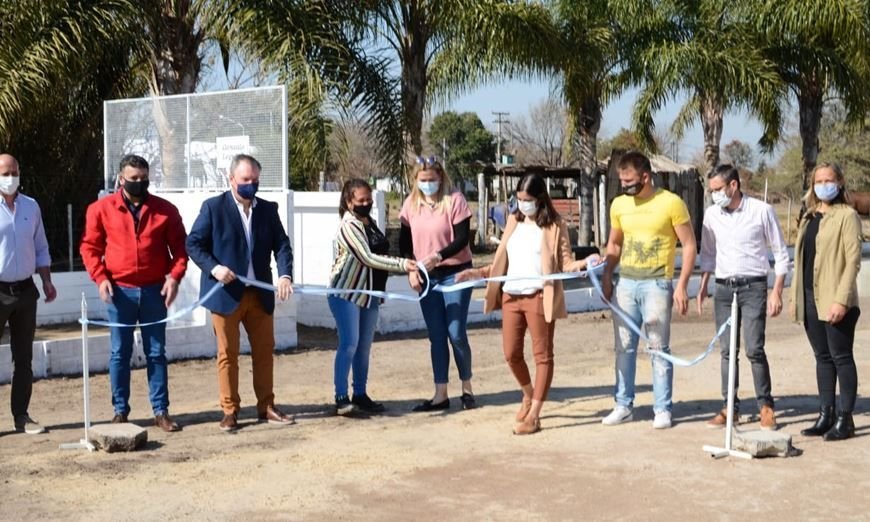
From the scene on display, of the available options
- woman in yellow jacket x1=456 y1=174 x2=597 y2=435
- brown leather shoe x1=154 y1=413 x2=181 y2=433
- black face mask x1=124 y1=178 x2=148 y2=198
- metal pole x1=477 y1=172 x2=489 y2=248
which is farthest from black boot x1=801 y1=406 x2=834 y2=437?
metal pole x1=477 y1=172 x2=489 y2=248

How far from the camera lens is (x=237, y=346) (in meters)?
8.01

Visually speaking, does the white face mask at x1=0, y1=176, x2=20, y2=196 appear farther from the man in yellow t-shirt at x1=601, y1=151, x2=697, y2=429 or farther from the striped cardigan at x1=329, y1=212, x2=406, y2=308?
the man in yellow t-shirt at x1=601, y1=151, x2=697, y2=429

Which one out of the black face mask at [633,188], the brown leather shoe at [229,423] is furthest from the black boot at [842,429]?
the brown leather shoe at [229,423]

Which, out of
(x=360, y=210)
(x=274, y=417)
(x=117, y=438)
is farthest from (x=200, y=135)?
(x=117, y=438)

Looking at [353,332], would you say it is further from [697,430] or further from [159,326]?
[697,430]

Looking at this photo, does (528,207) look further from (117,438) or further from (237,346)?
(117,438)

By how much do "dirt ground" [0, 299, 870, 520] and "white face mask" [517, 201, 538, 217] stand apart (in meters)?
1.52

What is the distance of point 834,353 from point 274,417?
391cm

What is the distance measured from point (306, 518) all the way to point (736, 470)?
2593mm

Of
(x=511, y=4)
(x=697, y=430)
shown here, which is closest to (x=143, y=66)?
(x=511, y=4)

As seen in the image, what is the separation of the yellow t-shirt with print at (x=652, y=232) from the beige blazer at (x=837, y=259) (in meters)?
0.91

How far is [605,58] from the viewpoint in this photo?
22.9 m

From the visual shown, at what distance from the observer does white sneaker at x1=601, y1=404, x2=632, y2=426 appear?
26.1 feet

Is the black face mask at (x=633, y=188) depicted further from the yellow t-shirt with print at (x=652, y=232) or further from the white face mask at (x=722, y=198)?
the white face mask at (x=722, y=198)
